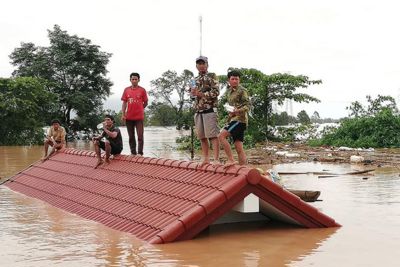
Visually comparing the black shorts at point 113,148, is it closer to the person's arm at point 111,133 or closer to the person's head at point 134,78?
the person's arm at point 111,133

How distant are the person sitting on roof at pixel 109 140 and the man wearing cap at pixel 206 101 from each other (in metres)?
2.82

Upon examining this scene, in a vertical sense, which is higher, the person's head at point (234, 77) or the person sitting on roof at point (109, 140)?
the person's head at point (234, 77)

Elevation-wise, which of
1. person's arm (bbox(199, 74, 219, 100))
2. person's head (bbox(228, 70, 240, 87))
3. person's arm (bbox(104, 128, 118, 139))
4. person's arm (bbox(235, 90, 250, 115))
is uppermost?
person's head (bbox(228, 70, 240, 87))

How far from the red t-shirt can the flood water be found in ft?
8.73

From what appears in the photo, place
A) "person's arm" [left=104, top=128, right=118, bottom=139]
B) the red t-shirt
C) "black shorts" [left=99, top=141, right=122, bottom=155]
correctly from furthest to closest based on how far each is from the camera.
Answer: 1. the red t-shirt
2. "black shorts" [left=99, top=141, right=122, bottom=155]
3. "person's arm" [left=104, top=128, right=118, bottom=139]

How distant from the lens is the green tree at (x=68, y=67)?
141 ft

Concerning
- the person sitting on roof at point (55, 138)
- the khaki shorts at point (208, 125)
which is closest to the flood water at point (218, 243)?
the khaki shorts at point (208, 125)

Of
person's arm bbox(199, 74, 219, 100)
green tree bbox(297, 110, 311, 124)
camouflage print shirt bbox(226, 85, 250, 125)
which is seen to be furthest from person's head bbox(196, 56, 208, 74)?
green tree bbox(297, 110, 311, 124)

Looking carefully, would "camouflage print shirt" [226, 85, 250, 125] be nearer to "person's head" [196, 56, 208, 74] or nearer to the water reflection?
"person's head" [196, 56, 208, 74]

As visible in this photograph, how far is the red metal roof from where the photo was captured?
726 cm

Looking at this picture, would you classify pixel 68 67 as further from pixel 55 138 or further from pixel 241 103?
pixel 241 103

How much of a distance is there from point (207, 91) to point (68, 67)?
35.9 meters

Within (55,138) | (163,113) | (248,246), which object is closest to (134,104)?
(55,138)

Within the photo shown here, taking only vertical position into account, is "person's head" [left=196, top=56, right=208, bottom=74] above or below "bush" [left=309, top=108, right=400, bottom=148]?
above
